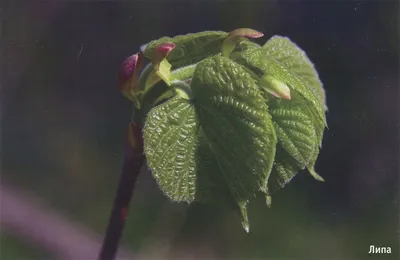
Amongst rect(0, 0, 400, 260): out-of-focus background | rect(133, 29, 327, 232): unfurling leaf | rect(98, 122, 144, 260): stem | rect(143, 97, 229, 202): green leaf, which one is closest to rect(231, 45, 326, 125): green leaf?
rect(133, 29, 327, 232): unfurling leaf

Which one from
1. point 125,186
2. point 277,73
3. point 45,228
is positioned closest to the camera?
point 277,73

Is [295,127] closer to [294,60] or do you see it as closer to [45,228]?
[294,60]

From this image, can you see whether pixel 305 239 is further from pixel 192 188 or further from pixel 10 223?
pixel 192 188

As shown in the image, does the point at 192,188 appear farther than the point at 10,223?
No

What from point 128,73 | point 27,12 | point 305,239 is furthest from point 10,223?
point 128,73

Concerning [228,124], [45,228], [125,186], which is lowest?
[45,228]

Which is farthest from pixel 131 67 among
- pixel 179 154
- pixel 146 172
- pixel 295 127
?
pixel 146 172

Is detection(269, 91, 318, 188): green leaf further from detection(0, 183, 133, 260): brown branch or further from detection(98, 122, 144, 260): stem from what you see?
detection(0, 183, 133, 260): brown branch
